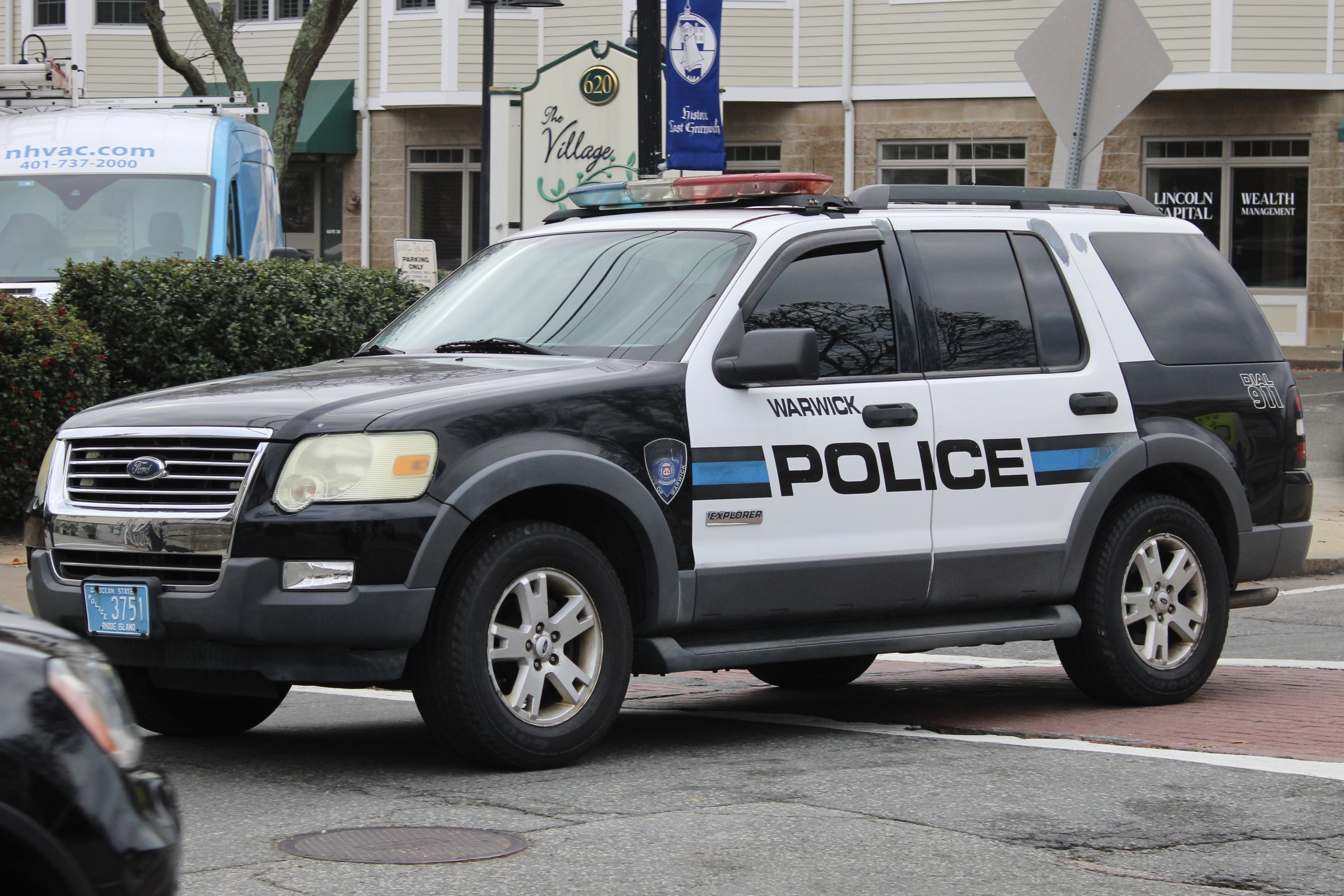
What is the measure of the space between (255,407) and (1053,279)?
3411 mm

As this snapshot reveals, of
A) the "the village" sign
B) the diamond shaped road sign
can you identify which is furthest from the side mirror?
the "the village" sign

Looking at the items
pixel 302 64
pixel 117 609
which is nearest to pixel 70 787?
pixel 117 609

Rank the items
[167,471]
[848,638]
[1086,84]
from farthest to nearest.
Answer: [1086,84], [848,638], [167,471]

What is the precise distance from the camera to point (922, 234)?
7531 millimetres

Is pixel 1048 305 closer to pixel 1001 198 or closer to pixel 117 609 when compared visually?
pixel 1001 198

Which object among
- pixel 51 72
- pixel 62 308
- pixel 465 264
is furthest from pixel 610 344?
pixel 51 72

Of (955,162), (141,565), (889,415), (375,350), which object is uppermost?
(955,162)

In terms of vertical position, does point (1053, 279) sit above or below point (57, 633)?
above

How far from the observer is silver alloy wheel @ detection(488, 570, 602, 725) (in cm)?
613

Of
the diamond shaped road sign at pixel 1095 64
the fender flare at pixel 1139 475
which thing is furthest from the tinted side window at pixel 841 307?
the diamond shaped road sign at pixel 1095 64

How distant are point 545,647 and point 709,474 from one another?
0.89 meters

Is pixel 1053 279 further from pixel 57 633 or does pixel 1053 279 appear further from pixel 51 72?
pixel 51 72

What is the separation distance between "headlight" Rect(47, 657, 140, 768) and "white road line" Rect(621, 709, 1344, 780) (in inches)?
166

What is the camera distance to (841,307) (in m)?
7.20
